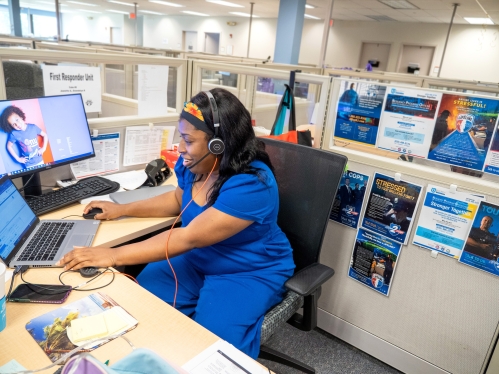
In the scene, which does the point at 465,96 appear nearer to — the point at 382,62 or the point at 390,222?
the point at 390,222

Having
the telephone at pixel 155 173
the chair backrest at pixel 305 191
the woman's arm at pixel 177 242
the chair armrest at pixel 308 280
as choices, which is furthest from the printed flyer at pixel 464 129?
the telephone at pixel 155 173

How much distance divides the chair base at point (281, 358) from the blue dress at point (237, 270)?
0.33 meters

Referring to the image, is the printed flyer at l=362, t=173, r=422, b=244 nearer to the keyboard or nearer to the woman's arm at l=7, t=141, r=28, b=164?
the keyboard

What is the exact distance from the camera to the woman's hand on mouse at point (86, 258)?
104 cm

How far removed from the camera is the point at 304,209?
1.34 metres

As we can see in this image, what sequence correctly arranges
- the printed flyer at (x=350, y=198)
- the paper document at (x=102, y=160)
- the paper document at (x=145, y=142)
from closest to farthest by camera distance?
1. the printed flyer at (x=350, y=198)
2. the paper document at (x=102, y=160)
3. the paper document at (x=145, y=142)

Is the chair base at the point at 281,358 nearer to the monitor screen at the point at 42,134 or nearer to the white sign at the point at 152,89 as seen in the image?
the monitor screen at the point at 42,134

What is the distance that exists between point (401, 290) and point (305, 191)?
65 centimetres

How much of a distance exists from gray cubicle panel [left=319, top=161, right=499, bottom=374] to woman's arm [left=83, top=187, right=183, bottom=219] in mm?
732

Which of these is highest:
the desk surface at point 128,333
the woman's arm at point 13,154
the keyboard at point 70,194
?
the woman's arm at point 13,154

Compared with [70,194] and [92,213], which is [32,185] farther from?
[92,213]

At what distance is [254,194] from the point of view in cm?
112

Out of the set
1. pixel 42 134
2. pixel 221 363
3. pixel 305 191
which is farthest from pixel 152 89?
pixel 221 363

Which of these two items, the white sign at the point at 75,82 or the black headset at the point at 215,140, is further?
the white sign at the point at 75,82
